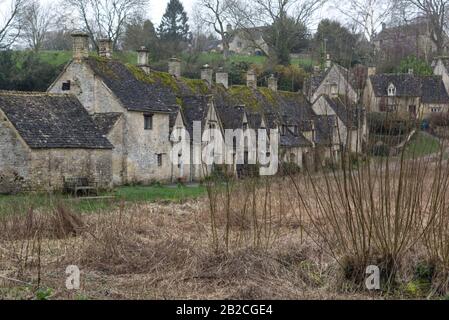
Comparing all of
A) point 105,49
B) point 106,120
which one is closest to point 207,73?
point 105,49

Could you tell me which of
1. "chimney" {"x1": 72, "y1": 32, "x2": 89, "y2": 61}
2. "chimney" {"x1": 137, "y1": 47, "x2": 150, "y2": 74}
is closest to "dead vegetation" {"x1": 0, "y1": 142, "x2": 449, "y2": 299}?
"chimney" {"x1": 72, "y1": 32, "x2": 89, "y2": 61}

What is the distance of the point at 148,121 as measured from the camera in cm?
3762

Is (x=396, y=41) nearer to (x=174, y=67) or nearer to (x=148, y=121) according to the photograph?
(x=148, y=121)

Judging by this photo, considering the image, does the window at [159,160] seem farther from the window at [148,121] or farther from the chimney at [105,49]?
the chimney at [105,49]

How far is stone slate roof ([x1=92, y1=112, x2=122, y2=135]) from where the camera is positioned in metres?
35.2

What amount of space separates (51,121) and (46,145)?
79.7 inches

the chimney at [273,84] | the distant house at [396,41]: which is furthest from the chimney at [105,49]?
the distant house at [396,41]

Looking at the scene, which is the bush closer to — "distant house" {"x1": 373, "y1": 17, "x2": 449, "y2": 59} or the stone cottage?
"distant house" {"x1": 373, "y1": 17, "x2": 449, "y2": 59}

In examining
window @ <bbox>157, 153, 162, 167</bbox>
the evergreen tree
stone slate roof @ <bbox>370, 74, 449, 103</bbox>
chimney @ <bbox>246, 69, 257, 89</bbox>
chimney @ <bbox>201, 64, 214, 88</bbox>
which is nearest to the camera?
stone slate roof @ <bbox>370, 74, 449, 103</bbox>

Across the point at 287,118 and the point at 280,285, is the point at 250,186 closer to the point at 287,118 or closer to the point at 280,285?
the point at 280,285

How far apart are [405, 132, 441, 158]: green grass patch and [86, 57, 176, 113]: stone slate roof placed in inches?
1049

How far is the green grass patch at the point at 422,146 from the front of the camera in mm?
10148

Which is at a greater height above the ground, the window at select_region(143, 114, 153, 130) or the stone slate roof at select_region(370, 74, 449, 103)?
the stone slate roof at select_region(370, 74, 449, 103)

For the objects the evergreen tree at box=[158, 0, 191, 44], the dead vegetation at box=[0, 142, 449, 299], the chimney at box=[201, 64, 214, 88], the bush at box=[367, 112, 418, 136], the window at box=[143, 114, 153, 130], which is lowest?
the dead vegetation at box=[0, 142, 449, 299]
